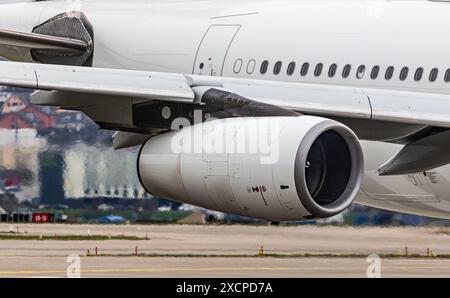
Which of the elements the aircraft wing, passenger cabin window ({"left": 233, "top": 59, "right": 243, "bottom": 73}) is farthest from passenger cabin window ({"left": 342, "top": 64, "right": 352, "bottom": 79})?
the aircraft wing

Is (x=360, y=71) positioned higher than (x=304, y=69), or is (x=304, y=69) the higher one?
(x=360, y=71)

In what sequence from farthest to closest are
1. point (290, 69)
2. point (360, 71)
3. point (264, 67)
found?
point (264, 67)
point (290, 69)
point (360, 71)

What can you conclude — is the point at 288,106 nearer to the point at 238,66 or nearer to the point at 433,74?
the point at 433,74

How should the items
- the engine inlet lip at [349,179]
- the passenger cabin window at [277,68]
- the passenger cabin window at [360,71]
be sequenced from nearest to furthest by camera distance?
1. the engine inlet lip at [349,179]
2. the passenger cabin window at [360,71]
3. the passenger cabin window at [277,68]

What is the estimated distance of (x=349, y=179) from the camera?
12.0 meters

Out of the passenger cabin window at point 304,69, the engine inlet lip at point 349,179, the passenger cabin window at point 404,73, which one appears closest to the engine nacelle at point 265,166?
the engine inlet lip at point 349,179

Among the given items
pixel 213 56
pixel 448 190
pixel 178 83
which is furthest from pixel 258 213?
pixel 213 56

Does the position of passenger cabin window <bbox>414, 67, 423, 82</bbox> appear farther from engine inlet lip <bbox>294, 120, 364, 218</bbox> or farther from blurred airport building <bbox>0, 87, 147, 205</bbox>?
blurred airport building <bbox>0, 87, 147, 205</bbox>

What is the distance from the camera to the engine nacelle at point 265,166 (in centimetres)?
1149

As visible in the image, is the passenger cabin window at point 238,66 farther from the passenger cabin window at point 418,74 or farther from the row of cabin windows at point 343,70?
the passenger cabin window at point 418,74

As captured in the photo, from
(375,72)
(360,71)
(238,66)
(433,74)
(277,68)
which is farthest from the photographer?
(238,66)

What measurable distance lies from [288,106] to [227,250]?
783 cm

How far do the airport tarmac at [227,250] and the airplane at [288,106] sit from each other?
7.67 ft

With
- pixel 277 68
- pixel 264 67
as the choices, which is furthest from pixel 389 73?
pixel 264 67
